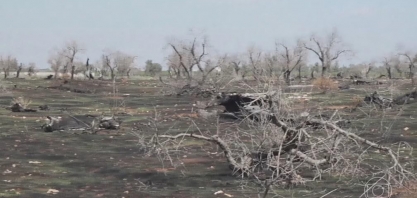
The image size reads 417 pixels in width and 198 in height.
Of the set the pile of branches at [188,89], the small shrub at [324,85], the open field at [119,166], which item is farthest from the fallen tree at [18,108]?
the small shrub at [324,85]

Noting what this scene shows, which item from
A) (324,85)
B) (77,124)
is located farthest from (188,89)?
(77,124)

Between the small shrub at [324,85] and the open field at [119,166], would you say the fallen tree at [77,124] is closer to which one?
the open field at [119,166]

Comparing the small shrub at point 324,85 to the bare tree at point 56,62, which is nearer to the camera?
the small shrub at point 324,85

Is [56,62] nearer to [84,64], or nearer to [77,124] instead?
[84,64]

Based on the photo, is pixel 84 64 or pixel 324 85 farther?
pixel 84 64

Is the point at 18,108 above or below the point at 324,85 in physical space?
below

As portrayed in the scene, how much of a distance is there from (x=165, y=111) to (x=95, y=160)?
2051 centimetres

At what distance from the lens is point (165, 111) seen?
1604 inches

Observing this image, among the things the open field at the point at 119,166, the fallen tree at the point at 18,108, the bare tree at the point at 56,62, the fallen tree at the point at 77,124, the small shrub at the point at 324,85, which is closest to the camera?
the open field at the point at 119,166

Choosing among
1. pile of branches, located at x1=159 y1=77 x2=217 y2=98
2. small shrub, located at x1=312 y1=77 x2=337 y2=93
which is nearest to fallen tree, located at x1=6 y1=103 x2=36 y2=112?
pile of branches, located at x1=159 y1=77 x2=217 y2=98

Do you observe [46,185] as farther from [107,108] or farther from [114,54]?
[114,54]

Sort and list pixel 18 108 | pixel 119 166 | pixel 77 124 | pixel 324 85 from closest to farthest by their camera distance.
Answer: pixel 119 166 → pixel 77 124 → pixel 18 108 → pixel 324 85

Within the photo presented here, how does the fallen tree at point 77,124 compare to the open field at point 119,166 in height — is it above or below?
above

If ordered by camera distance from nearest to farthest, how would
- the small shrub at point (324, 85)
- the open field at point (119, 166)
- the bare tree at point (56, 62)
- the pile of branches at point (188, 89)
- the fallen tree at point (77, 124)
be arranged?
the open field at point (119, 166) < the fallen tree at point (77, 124) < the pile of branches at point (188, 89) < the small shrub at point (324, 85) < the bare tree at point (56, 62)
